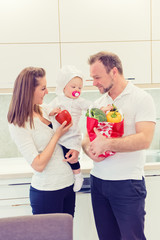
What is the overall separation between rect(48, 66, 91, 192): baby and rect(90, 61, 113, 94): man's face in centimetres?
9

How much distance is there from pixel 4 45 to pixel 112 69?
0.97 metres

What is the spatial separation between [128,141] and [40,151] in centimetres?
49

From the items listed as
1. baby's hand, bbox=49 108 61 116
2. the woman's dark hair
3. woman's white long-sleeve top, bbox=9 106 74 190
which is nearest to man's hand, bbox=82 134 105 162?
woman's white long-sleeve top, bbox=9 106 74 190

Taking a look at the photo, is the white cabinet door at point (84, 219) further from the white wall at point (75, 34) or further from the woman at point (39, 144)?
the white wall at point (75, 34)

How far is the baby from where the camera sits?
1729mm

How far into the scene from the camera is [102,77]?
1746 millimetres

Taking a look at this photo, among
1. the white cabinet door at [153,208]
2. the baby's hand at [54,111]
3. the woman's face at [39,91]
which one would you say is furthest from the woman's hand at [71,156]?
the white cabinet door at [153,208]

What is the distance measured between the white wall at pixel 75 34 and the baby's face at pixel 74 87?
1.94 ft

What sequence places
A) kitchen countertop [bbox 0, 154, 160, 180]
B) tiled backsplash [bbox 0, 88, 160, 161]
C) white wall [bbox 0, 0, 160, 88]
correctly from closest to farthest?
kitchen countertop [bbox 0, 154, 160, 180]
white wall [bbox 0, 0, 160, 88]
tiled backsplash [bbox 0, 88, 160, 161]

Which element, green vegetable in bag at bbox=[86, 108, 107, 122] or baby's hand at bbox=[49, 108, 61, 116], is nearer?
green vegetable in bag at bbox=[86, 108, 107, 122]

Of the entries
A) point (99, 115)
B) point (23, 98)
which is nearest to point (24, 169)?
point (23, 98)

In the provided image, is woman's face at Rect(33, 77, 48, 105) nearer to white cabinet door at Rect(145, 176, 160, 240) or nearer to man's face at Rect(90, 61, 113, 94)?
man's face at Rect(90, 61, 113, 94)

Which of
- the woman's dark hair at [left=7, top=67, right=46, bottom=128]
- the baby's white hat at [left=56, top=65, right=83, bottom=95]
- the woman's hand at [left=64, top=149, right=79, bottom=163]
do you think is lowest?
the woman's hand at [left=64, top=149, right=79, bottom=163]

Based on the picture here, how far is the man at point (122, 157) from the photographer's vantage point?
160 cm
